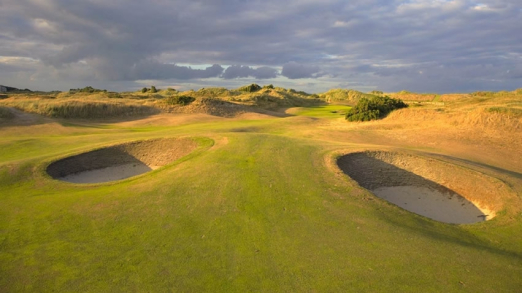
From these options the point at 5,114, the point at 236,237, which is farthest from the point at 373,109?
the point at 5,114

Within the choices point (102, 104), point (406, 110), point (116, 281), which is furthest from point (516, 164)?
point (102, 104)

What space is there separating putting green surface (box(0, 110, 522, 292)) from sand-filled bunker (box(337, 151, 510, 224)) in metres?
2.84

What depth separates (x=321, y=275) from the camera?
6.90 m

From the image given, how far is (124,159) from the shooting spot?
18.9 meters

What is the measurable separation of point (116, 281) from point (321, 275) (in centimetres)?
438

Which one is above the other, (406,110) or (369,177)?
(406,110)

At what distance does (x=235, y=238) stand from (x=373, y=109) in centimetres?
3102

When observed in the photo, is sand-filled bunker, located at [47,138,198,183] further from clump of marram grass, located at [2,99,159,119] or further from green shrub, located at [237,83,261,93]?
green shrub, located at [237,83,261,93]

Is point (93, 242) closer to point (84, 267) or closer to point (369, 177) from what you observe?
point (84, 267)

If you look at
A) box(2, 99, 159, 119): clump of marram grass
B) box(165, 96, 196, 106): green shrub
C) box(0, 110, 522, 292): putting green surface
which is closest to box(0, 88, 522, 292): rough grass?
box(0, 110, 522, 292): putting green surface

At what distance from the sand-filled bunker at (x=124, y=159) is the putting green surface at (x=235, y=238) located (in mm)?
3144

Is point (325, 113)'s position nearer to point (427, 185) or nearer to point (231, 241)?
point (427, 185)

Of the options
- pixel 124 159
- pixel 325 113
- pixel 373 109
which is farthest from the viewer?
pixel 325 113

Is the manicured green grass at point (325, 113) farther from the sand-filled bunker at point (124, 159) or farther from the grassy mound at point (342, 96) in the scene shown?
the grassy mound at point (342, 96)
